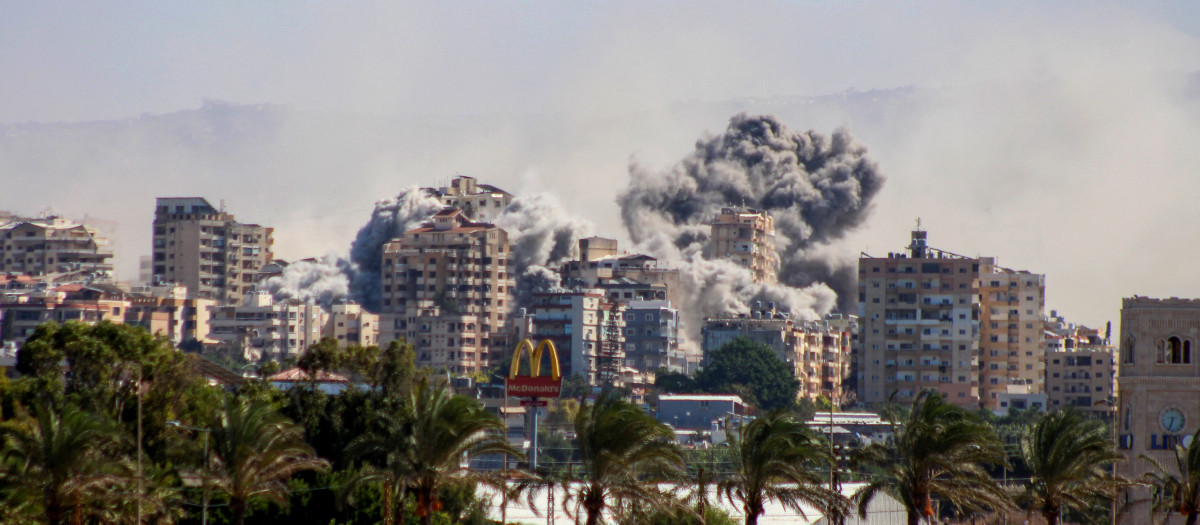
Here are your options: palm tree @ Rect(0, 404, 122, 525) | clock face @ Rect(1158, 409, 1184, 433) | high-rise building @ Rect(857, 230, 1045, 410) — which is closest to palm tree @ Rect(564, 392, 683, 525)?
palm tree @ Rect(0, 404, 122, 525)

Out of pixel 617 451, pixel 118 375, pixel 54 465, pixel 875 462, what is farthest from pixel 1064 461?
pixel 118 375

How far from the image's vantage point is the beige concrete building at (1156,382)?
7575 centimetres

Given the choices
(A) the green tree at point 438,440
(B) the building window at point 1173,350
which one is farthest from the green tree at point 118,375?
(B) the building window at point 1173,350

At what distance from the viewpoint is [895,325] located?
640 feet

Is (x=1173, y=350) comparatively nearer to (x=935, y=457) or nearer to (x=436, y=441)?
(x=935, y=457)

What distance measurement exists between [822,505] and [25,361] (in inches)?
1153

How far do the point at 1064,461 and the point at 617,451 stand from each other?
47.6 feet

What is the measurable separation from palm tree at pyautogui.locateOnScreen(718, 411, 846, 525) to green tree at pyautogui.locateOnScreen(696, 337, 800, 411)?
4887 inches

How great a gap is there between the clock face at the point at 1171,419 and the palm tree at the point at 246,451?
3612 centimetres

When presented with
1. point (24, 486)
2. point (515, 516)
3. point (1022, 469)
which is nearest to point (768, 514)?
point (515, 516)

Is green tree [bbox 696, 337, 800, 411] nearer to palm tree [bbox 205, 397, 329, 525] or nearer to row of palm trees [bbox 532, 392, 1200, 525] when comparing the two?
row of palm trees [bbox 532, 392, 1200, 525]

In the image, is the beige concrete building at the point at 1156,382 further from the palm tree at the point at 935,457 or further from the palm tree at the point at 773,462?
the palm tree at the point at 773,462

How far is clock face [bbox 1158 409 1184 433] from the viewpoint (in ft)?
250

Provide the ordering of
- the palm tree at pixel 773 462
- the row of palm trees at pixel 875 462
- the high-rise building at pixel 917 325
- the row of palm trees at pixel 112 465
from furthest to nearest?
the high-rise building at pixel 917 325
the palm tree at pixel 773 462
the row of palm trees at pixel 875 462
the row of palm trees at pixel 112 465
